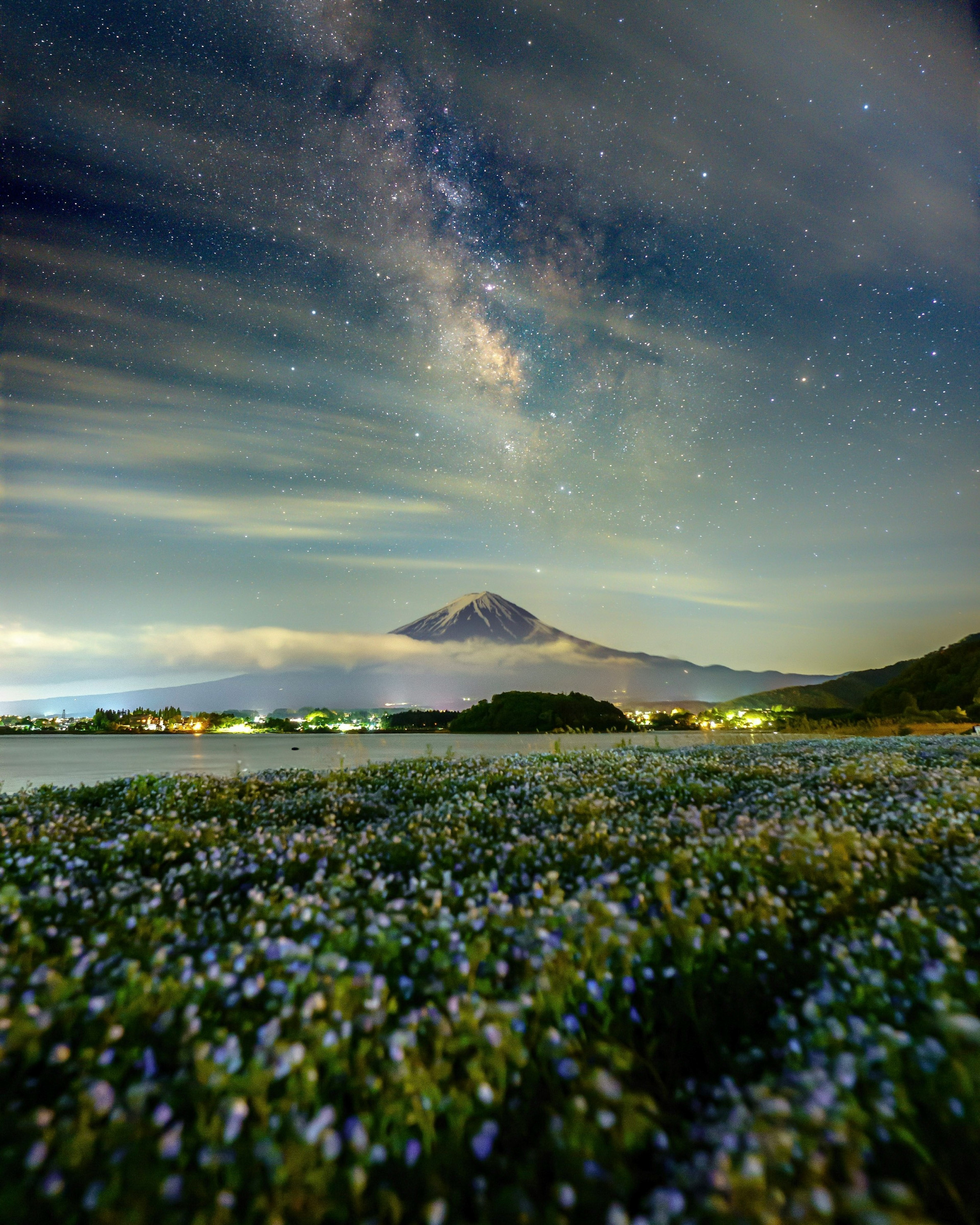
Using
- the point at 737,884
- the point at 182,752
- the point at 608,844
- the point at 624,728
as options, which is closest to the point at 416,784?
the point at 608,844

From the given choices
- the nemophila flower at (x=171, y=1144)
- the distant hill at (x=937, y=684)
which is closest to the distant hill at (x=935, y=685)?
the distant hill at (x=937, y=684)

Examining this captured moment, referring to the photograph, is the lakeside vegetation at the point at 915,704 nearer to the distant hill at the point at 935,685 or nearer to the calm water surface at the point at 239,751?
the distant hill at the point at 935,685

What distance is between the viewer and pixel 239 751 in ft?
135

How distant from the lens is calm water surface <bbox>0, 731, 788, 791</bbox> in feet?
76.8

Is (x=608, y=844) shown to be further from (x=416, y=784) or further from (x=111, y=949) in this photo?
(x=416, y=784)

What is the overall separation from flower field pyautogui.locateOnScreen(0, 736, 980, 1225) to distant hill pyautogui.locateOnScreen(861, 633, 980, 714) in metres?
69.7

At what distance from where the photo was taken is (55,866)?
6.93 m

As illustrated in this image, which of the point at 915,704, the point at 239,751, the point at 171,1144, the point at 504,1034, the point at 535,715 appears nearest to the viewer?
the point at 171,1144

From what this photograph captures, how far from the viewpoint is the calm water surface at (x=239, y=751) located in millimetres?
23422

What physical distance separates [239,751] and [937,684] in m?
92.9

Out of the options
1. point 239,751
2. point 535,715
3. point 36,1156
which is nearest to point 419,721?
point 535,715

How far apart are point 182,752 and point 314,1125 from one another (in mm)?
43922

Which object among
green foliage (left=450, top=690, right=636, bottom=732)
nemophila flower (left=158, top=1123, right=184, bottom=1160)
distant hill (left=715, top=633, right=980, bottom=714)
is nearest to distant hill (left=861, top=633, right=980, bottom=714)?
distant hill (left=715, top=633, right=980, bottom=714)

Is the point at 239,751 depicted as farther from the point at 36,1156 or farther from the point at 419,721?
the point at 419,721
